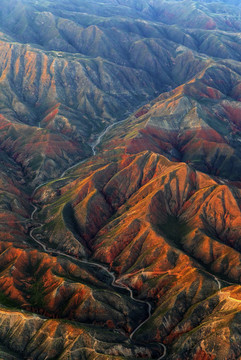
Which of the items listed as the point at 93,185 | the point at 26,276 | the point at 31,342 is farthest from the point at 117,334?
the point at 93,185

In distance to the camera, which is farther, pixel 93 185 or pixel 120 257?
pixel 93 185

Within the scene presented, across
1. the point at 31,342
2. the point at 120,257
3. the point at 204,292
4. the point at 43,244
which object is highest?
the point at 204,292

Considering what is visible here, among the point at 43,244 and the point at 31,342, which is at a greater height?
the point at 31,342

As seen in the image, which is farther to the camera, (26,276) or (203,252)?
(203,252)

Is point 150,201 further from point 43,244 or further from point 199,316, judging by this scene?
point 199,316

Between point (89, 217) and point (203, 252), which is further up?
point (203, 252)

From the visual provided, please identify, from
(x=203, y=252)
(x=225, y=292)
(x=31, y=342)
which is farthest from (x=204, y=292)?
(x=31, y=342)

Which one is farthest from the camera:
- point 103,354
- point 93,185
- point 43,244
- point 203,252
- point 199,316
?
point 93,185

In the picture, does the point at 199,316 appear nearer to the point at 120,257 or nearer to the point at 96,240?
the point at 120,257

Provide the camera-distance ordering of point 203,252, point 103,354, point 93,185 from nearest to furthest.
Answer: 1. point 103,354
2. point 203,252
3. point 93,185
